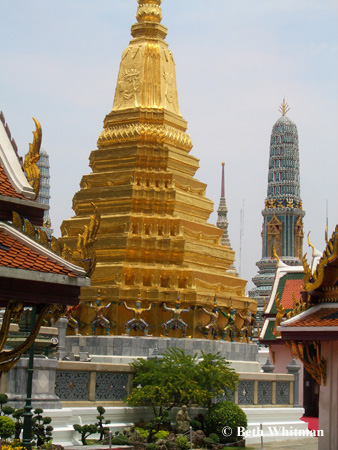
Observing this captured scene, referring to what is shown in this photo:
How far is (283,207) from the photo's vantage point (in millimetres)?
59031

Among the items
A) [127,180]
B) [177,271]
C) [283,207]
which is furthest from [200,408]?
[283,207]

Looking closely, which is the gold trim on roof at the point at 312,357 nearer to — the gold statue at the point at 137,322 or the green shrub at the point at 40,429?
the green shrub at the point at 40,429

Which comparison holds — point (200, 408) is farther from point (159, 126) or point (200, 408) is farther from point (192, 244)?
point (159, 126)

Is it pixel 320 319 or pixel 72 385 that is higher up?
pixel 320 319

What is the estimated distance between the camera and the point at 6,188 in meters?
10.8

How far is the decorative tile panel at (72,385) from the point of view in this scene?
61.8 feet

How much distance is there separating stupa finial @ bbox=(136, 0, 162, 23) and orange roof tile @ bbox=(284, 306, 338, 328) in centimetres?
2030

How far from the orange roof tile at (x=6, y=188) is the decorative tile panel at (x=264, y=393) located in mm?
14145

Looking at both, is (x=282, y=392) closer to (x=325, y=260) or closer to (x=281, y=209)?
(x=325, y=260)

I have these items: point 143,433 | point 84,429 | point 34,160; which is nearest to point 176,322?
point 143,433

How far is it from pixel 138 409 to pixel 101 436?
1981 millimetres

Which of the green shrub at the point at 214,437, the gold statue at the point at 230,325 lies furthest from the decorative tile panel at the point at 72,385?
the gold statue at the point at 230,325

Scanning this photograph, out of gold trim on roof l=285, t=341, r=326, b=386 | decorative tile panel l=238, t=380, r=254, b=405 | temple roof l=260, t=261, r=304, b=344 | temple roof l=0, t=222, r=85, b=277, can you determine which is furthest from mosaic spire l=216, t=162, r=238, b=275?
temple roof l=0, t=222, r=85, b=277

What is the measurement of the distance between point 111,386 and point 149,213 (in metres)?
8.61
